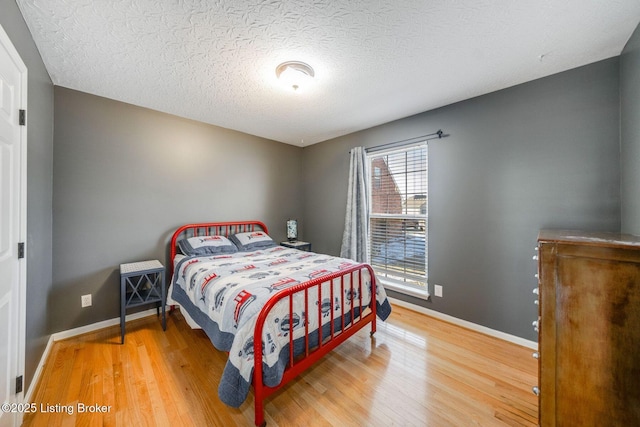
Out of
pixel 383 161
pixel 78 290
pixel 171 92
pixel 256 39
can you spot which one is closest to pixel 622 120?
pixel 383 161

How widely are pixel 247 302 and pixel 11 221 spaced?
1.37 m

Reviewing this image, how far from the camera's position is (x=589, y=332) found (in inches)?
40.4

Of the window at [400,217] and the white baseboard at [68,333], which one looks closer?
the white baseboard at [68,333]

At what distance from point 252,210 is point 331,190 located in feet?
4.37

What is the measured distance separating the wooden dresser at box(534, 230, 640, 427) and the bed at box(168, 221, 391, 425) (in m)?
1.27

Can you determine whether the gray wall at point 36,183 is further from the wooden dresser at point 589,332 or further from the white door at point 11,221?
the wooden dresser at point 589,332

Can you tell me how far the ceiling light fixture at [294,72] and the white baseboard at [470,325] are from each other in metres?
2.82

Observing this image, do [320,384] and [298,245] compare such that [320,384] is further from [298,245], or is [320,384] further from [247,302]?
[298,245]

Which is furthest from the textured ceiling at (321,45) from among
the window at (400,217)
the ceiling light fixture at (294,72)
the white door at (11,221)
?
the window at (400,217)

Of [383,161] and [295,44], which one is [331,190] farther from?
[295,44]

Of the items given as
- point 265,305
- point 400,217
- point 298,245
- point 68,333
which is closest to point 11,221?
point 265,305

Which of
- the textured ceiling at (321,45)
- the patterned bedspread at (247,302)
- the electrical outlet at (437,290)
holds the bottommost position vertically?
the electrical outlet at (437,290)

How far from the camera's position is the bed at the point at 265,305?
1.39 meters

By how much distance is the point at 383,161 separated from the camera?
333cm
